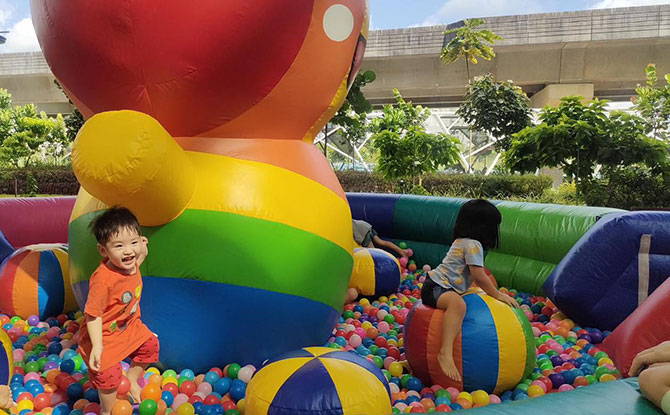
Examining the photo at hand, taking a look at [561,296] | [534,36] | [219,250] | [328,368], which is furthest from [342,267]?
[534,36]

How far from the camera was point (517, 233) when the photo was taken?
4.48 meters

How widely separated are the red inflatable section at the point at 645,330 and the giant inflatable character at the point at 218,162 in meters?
1.56

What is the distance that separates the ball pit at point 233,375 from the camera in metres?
2.50

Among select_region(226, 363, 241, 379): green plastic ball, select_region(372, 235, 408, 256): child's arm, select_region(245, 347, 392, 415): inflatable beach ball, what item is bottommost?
select_region(226, 363, 241, 379): green plastic ball

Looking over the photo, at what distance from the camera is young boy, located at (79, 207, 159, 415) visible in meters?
2.19

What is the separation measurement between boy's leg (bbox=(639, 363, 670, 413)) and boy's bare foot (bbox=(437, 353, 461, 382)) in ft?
3.53

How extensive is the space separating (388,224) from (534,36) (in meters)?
12.5

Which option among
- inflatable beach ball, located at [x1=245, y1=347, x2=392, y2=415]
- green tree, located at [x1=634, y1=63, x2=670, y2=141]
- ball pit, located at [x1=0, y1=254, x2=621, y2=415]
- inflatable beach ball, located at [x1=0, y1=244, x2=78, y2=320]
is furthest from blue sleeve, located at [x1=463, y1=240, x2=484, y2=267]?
green tree, located at [x1=634, y1=63, x2=670, y2=141]

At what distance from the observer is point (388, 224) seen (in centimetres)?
570

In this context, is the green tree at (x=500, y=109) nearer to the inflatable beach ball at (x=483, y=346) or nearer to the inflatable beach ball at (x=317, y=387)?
the inflatable beach ball at (x=483, y=346)

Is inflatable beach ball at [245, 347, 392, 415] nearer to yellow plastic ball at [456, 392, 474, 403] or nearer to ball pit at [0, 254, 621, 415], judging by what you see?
ball pit at [0, 254, 621, 415]

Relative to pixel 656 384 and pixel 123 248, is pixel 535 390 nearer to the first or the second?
pixel 656 384

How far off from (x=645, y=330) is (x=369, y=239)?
2742mm

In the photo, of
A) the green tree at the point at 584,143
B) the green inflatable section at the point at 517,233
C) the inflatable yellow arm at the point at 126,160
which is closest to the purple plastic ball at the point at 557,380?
the green inflatable section at the point at 517,233
